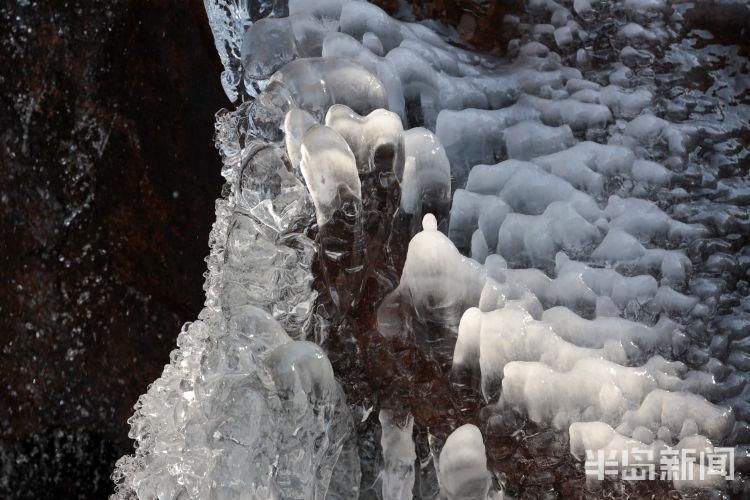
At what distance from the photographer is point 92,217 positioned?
255 centimetres

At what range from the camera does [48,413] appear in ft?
8.62

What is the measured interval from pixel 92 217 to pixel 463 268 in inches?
67.6

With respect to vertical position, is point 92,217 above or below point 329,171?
below

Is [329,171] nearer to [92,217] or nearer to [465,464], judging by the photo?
[465,464]

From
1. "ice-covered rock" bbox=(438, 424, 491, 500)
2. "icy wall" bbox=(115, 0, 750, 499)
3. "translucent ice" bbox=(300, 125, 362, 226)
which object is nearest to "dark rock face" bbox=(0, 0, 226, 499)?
"icy wall" bbox=(115, 0, 750, 499)

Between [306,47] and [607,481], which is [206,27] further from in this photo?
[607,481]

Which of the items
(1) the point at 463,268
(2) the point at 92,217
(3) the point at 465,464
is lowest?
(2) the point at 92,217

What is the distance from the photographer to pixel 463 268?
1.13 meters

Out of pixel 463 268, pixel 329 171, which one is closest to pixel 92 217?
pixel 329 171

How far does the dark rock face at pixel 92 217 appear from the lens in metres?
2.43

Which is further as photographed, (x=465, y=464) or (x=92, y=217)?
(x=92, y=217)

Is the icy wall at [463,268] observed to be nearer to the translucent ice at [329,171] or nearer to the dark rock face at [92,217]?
the translucent ice at [329,171]

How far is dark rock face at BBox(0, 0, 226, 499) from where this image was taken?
2430 millimetres

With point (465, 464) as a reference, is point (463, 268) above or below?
above
